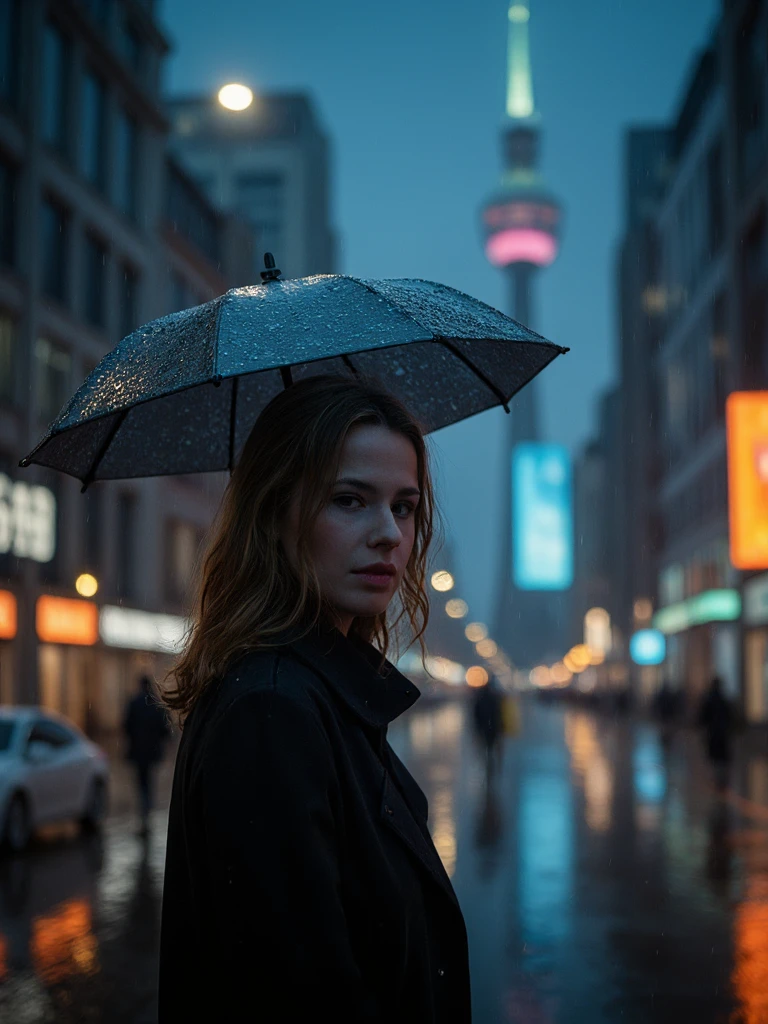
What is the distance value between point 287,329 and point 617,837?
41.5ft

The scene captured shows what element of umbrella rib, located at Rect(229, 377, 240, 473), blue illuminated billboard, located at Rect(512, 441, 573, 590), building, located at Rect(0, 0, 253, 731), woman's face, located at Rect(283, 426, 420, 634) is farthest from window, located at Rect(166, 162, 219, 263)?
blue illuminated billboard, located at Rect(512, 441, 573, 590)

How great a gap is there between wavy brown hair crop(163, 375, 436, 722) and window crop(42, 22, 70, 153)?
1429 inches

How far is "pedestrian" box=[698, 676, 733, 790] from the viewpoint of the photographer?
25562 mm

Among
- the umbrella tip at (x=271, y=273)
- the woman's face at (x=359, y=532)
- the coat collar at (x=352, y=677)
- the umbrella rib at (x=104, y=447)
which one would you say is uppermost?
the umbrella tip at (x=271, y=273)

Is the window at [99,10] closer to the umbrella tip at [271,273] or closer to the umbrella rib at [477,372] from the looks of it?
the umbrella rib at [477,372]

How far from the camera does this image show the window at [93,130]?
4006 cm

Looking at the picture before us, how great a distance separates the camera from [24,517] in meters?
33.5

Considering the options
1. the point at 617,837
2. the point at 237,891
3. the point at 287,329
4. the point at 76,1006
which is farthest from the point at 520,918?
the point at 237,891

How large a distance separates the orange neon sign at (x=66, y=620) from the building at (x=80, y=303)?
7 cm

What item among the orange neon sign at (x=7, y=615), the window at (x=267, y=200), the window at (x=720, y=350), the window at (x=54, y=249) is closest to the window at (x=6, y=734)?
the orange neon sign at (x=7, y=615)

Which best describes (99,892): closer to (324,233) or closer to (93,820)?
(93,820)

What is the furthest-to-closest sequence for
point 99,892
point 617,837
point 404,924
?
point 617,837 < point 99,892 < point 404,924

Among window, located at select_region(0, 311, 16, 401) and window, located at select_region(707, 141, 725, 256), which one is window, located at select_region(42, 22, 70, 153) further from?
window, located at select_region(707, 141, 725, 256)

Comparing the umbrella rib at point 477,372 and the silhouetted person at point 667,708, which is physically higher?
the umbrella rib at point 477,372
